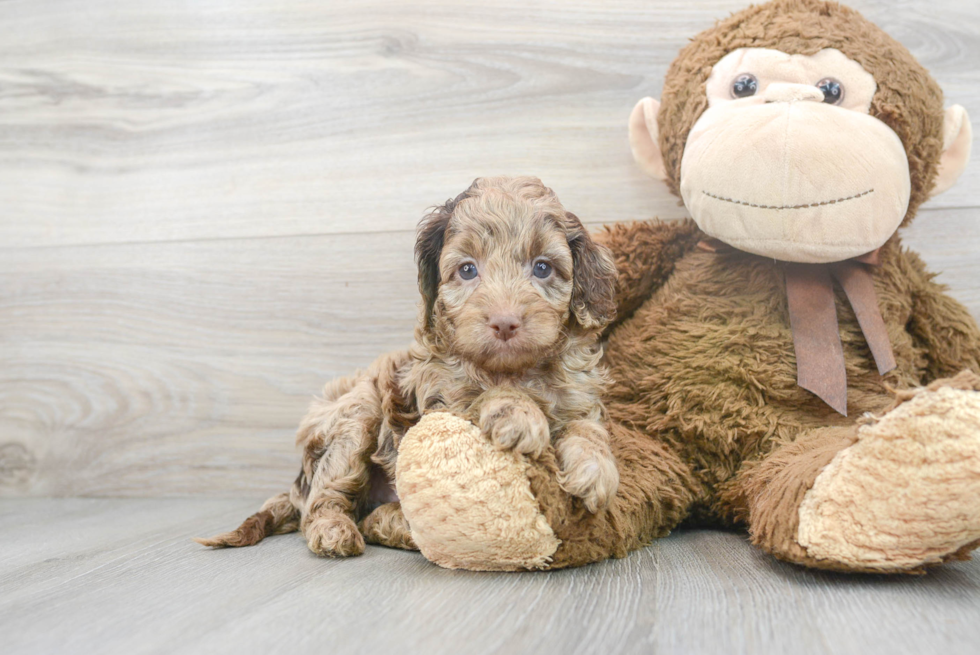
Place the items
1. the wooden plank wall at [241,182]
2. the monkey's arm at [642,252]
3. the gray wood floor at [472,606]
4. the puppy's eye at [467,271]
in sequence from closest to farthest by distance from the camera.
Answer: the gray wood floor at [472,606], the puppy's eye at [467,271], the monkey's arm at [642,252], the wooden plank wall at [241,182]

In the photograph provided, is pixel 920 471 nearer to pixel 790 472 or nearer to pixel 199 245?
pixel 790 472

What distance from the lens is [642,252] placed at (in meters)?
1.96

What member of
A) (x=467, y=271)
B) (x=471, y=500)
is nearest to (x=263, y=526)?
(x=471, y=500)

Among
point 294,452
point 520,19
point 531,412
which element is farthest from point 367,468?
point 520,19

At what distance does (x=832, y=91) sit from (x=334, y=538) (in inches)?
59.4

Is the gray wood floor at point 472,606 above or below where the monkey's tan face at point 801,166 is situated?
below

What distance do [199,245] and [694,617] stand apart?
196cm

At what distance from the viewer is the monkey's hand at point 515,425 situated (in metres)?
1.39

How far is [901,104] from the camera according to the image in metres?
1.69

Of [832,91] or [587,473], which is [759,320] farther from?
[587,473]

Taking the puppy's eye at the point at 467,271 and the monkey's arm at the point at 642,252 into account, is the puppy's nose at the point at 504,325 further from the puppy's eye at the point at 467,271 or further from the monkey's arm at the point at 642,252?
the monkey's arm at the point at 642,252

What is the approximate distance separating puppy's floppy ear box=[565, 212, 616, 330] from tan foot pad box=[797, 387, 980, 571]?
540 millimetres

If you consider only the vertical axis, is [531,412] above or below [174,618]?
above

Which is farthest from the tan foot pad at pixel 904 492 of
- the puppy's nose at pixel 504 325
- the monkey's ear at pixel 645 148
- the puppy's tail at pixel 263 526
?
the puppy's tail at pixel 263 526
